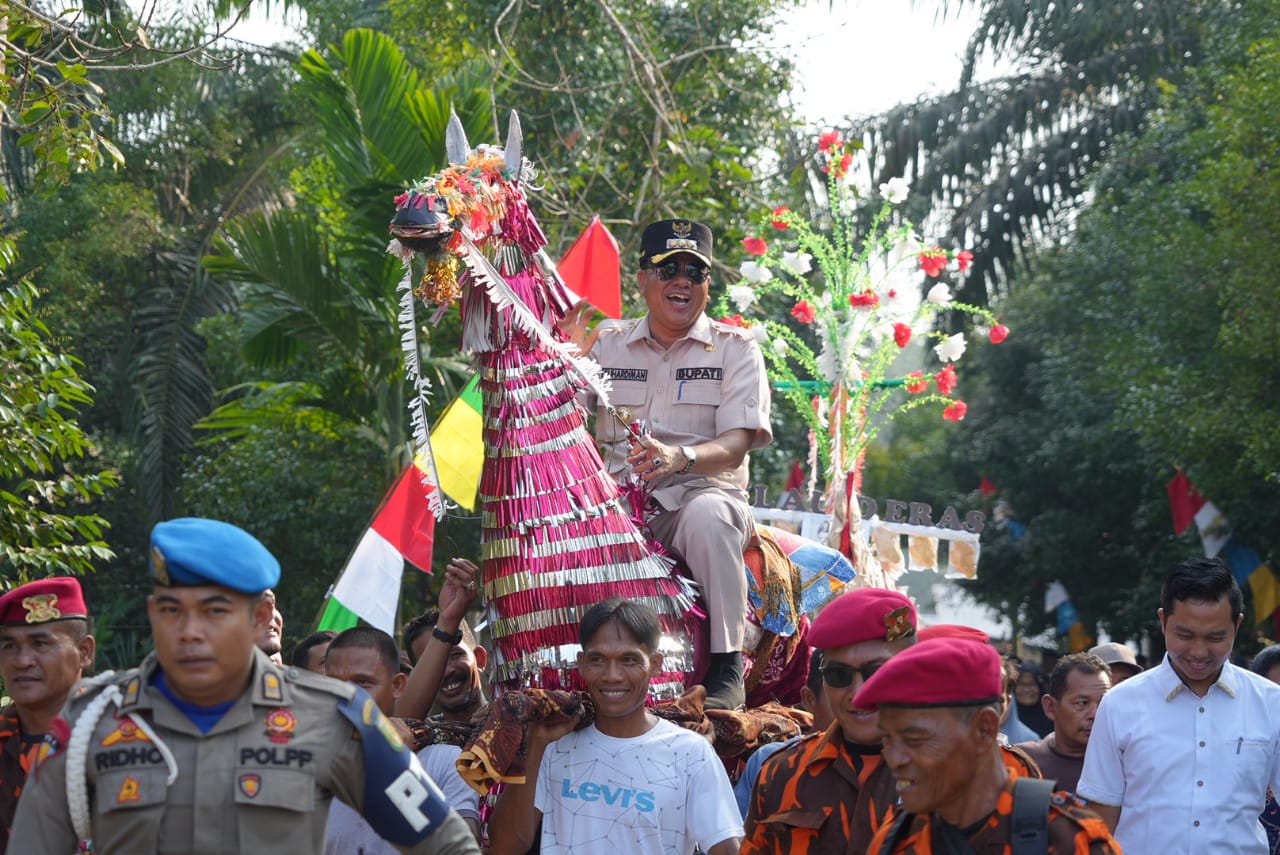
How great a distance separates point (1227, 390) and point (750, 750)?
1526cm

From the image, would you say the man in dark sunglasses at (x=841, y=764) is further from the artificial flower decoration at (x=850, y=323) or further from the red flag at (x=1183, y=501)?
the red flag at (x=1183, y=501)

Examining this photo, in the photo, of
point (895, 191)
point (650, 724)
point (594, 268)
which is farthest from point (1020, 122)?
point (650, 724)

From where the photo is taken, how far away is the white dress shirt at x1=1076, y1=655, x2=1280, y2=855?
5152 millimetres

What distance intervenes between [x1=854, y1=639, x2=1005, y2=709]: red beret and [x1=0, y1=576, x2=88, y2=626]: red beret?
2.42 metres

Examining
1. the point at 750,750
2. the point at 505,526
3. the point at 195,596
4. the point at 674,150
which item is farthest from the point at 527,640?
the point at 674,150

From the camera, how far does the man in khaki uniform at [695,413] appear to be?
20.0 ft

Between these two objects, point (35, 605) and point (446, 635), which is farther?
point (446, 635)

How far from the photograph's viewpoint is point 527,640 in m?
5.63

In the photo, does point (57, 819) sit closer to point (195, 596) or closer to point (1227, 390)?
point (195, 596)

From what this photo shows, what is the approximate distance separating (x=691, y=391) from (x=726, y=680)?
1162 mm

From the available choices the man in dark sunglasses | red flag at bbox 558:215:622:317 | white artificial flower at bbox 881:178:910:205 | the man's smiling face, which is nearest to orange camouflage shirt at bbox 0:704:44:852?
the man in dark sunglasses

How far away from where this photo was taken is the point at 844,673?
167 inches

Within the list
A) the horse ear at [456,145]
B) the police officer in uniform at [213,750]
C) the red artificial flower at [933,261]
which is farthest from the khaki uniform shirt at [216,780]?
the red artificial flower at [933,261]

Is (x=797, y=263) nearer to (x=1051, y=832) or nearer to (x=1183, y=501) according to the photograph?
(x=1051, y=832)
